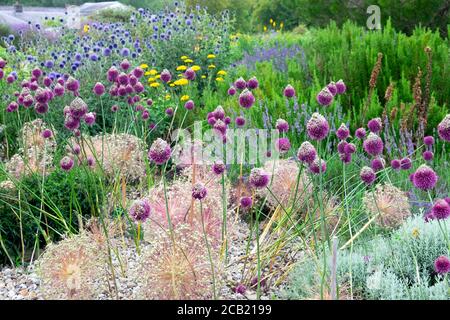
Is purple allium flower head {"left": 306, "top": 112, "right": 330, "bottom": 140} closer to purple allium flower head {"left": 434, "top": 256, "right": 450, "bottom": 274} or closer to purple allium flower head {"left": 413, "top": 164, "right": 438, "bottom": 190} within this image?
purple allium flower head {"left": 413, "top": 164, "right": 438, "bottom": 190}

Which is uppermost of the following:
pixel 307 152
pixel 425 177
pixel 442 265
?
pixel 307 152

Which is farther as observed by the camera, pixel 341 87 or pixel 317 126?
pixel 341 87

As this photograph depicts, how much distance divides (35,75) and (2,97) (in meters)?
1.79

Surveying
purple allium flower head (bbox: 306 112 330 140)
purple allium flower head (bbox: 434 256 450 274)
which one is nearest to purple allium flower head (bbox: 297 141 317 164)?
purple allium flower head (bbox: 306 112 330 140)

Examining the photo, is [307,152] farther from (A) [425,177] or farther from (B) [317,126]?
(A) [425,177]

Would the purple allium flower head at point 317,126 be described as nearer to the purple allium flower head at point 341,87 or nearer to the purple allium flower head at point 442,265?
the purple allium flower head at point 442,265

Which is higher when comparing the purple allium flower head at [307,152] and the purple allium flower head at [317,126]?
the purple allium flower head at [317,126]

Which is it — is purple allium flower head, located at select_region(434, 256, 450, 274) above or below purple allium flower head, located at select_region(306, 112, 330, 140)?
below

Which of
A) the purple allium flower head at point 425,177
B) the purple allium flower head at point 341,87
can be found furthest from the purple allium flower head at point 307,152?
the purple allium flower head at point 341,87

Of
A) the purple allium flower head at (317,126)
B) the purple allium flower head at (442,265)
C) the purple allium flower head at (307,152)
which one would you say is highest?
the purple allium flower head at (317,126)

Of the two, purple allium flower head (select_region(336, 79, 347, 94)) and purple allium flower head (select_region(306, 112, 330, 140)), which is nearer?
purple allium flower head (select_region(306, 112, 330, 140))

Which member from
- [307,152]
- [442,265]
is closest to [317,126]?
[307,152]
